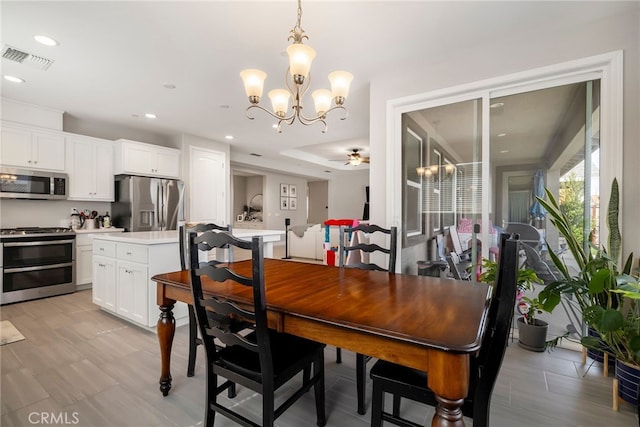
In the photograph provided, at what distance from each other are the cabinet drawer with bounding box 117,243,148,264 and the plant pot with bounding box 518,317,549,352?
3.41 m

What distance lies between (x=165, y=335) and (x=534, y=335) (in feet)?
9.31

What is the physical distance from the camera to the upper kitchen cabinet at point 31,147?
12.3ft

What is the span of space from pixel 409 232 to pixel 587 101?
6.01ft

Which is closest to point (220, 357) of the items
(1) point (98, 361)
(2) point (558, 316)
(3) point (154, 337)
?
(1) point (98, 361)

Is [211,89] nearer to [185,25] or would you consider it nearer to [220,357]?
[185,25]

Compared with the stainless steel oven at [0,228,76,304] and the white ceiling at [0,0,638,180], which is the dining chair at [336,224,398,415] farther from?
the stainless steel oven at [0,228,76,304]

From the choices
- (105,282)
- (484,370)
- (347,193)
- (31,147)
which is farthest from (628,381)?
(347,193)

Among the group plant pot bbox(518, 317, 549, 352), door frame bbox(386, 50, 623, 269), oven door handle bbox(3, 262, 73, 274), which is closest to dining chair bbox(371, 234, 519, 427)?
plant pot bbox(518, 317, 549, 352)

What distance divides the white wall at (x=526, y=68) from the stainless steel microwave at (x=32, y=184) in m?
4.38

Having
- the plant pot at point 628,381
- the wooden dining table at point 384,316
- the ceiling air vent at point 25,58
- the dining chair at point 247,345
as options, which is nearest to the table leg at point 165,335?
the wooden dining table at point 384,316

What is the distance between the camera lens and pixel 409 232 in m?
3.22

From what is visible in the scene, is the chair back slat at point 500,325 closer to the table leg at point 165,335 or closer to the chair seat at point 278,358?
the chair seat at point 278,358

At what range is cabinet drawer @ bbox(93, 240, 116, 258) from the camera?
3109 mm

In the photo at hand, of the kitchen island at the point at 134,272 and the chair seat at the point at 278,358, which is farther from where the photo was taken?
the kitchen island at the point at 134,272
